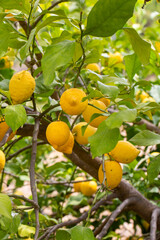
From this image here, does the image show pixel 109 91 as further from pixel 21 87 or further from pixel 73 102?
pixel 21 87

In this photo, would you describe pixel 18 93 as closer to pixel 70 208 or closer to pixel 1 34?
pixel 1 34

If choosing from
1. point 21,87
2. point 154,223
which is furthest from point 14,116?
point 154,223

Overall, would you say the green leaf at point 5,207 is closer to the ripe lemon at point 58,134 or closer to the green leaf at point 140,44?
the ripe lemon at point 58,134

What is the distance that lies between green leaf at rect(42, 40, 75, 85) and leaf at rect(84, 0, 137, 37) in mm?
41

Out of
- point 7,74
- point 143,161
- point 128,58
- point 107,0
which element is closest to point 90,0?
point 128,58

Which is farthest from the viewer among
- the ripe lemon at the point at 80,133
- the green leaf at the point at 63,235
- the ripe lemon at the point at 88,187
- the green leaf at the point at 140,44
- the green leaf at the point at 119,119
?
the ripe lemon at the point at 88,187

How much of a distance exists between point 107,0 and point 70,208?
1.15 m

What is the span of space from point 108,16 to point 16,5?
0.61ft

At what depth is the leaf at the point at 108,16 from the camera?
45cm

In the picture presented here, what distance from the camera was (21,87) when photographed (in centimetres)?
59

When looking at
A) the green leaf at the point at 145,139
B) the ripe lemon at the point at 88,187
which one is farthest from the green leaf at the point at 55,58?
the ripe lemon at the point at 88,187

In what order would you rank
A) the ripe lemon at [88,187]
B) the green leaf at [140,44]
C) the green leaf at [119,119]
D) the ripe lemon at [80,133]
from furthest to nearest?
1. the ripe lemon at [88,187]
2. the ripe lemon at [80,133]
3. the green leaf at [140,44]
4. the green leaf at [119,119]

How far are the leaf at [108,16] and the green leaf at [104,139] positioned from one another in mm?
150

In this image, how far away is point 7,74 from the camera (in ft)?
3.65
